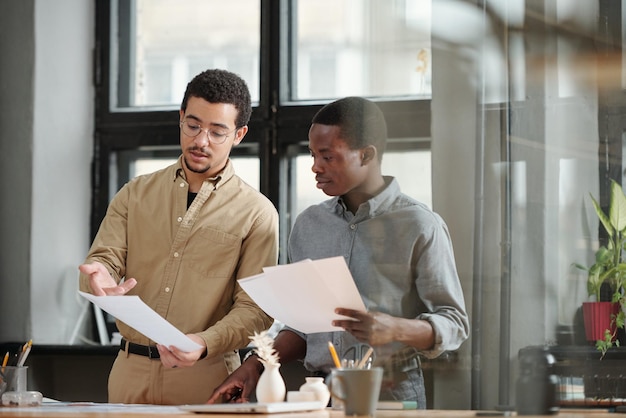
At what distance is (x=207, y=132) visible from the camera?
253 centimetres

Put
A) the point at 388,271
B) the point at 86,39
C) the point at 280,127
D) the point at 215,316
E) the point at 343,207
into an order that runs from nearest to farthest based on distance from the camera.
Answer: the point at 388,271, the point at 343,207, the point at 215,316, the point at 280,127, the point at 86,39

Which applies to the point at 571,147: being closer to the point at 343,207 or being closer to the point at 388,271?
the point at 388,271

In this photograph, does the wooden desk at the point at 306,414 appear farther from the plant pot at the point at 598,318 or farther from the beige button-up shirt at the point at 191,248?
the beige button-up shirt at the point at 191,248

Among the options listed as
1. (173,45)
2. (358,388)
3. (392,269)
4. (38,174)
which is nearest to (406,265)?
(392,269)

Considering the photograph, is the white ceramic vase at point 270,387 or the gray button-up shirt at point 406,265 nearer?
the gray button-up shirt at point 406,265

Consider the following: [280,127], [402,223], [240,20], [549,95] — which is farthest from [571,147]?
[240,20]

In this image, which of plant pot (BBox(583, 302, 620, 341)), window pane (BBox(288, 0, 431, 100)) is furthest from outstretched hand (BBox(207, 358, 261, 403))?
plant pot (BBox(583, 302, 620, 341))

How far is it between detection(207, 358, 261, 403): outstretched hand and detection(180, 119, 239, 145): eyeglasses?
2.08 ft

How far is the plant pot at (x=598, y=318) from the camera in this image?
137 cm

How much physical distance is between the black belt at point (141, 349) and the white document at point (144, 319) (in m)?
0.25

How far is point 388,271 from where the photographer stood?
1582 mm

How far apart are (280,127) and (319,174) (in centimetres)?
155

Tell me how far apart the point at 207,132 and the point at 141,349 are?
606 millimetres

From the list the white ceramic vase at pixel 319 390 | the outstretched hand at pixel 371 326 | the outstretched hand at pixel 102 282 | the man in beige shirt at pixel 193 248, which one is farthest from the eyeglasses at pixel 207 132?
the outstretched hand at pixel 371 326
